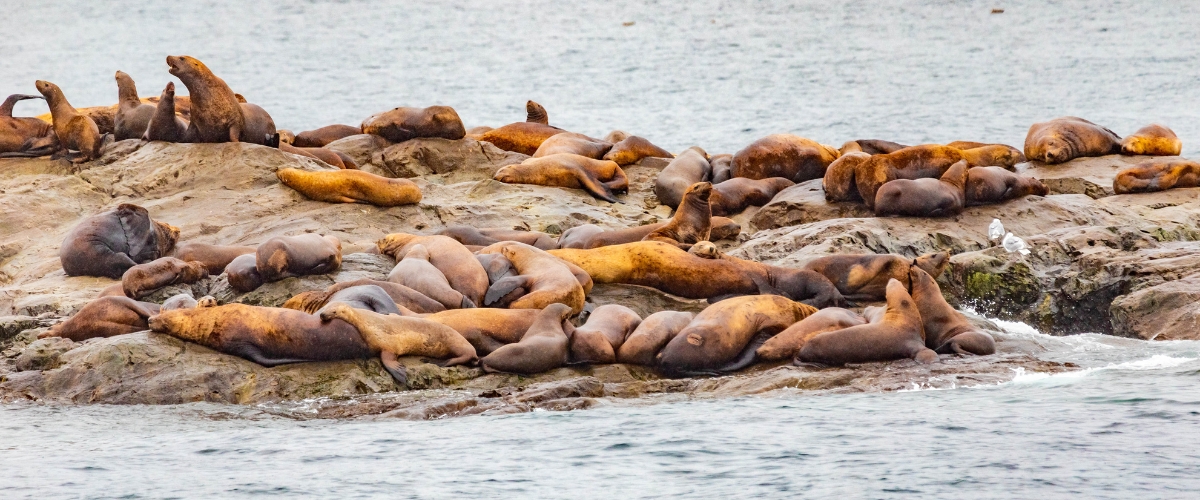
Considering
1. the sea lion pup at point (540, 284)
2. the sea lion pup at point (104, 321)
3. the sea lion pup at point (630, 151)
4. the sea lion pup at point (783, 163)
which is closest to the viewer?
the sea lion pup at point (104, 321)

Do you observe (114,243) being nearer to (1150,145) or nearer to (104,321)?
(104,321)

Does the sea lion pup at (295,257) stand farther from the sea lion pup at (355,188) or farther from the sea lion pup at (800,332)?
the sea lion pup at (800,332)

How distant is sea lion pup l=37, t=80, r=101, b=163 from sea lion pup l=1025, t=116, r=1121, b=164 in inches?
428

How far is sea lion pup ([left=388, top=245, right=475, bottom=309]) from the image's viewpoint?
1028 cm

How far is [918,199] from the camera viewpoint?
42.8 ft

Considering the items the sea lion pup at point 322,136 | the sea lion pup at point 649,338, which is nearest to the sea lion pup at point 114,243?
the sea lion pup at point 649,338

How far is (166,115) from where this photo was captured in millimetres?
15000

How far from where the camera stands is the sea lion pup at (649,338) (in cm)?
941

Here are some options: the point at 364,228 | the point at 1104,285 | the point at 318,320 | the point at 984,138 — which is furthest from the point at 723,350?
the point at 984,138

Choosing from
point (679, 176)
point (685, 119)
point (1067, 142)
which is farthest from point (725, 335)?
point (685, 119)

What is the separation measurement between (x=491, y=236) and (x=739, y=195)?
3.33 m

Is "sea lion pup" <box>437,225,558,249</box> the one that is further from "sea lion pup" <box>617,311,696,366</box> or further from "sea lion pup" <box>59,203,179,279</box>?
"sea lion pup" <box>617,311,696,366</box>

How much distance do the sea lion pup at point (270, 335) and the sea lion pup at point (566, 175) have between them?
20.5ft

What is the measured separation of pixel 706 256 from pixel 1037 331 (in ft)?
8.88
